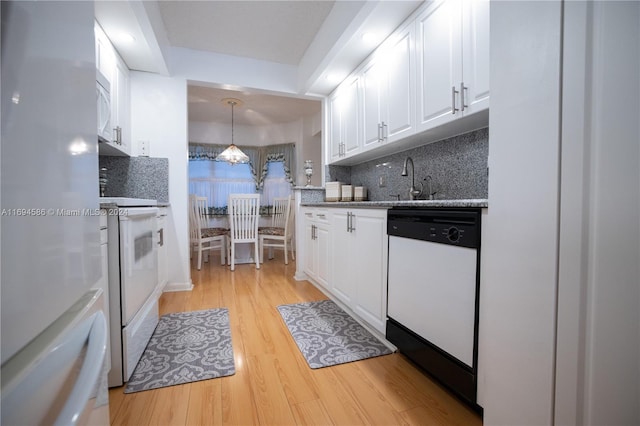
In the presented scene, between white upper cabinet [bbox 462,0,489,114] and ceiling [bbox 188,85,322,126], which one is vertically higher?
ceiling [bbox 188,85,322,126]

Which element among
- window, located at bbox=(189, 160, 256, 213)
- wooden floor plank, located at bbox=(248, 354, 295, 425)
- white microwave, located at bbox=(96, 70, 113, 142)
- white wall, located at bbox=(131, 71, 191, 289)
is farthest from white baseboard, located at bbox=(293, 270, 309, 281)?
window, located at bbox=(189, 160, 256, 213)

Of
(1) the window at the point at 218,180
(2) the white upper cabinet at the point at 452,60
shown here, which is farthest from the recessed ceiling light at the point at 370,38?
(1) the window at the point at 218,180

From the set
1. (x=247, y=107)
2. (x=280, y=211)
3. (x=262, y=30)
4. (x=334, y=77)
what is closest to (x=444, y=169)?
(x=334, y=77)

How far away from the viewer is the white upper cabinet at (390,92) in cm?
192

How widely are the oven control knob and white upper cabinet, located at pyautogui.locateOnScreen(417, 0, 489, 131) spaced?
2.31 ft

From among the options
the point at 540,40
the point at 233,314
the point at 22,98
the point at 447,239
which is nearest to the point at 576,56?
the point at 540,40

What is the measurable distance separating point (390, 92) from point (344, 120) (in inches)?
32.9

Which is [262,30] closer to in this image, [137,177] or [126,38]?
[126,38]

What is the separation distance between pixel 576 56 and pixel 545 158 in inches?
8.4

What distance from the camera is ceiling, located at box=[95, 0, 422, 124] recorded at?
75.7 inches

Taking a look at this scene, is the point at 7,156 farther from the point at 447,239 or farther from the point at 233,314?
the point at 233,314

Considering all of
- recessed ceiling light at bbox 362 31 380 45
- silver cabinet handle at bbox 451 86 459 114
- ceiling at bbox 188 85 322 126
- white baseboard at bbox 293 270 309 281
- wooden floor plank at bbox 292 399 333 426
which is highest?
ceiling at bbox 188 85 322 126

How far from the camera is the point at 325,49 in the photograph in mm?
2521

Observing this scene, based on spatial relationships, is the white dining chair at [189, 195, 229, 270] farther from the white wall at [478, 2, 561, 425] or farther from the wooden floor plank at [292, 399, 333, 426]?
the white wall at [478, 2, 561, 425]
